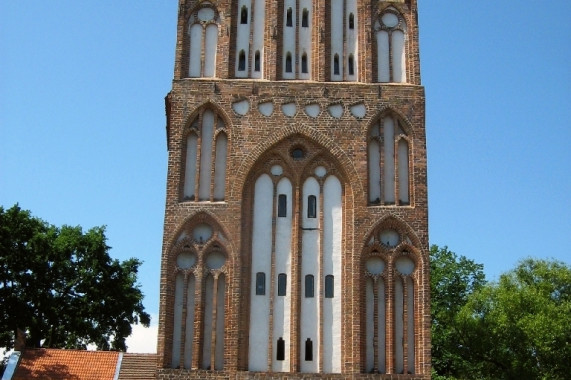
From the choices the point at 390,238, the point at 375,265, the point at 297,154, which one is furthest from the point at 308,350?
the point at 297,154

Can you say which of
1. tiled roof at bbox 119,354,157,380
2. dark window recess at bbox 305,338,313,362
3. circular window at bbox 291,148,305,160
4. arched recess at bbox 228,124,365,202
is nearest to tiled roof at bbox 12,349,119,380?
tiled roof at bbox 119,354,157,380

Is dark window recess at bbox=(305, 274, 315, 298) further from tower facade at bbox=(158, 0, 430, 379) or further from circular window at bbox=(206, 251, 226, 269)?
circular window at bbox=(206, 251, 226, 269)

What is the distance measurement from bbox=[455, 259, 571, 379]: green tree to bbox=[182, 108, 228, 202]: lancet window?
1115 centimetres

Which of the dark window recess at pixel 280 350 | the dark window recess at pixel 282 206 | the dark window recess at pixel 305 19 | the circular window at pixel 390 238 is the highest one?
the dark window recess at pixel 305 19

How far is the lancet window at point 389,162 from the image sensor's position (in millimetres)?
18172

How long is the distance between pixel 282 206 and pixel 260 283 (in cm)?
191

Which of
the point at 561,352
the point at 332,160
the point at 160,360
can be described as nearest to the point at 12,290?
the point at 160,360

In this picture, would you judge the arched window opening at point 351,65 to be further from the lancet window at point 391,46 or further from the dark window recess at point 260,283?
the dark window recess at point 260,283

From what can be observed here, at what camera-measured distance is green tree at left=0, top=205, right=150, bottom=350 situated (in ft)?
93.4

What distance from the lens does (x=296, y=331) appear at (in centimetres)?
1709

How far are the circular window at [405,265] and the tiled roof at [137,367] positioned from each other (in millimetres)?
6514

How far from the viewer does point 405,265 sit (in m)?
17.7

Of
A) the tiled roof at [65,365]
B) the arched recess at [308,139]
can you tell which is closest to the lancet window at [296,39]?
the arched recess at [308,139]

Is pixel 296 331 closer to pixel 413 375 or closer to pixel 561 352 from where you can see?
pixel 413 375
